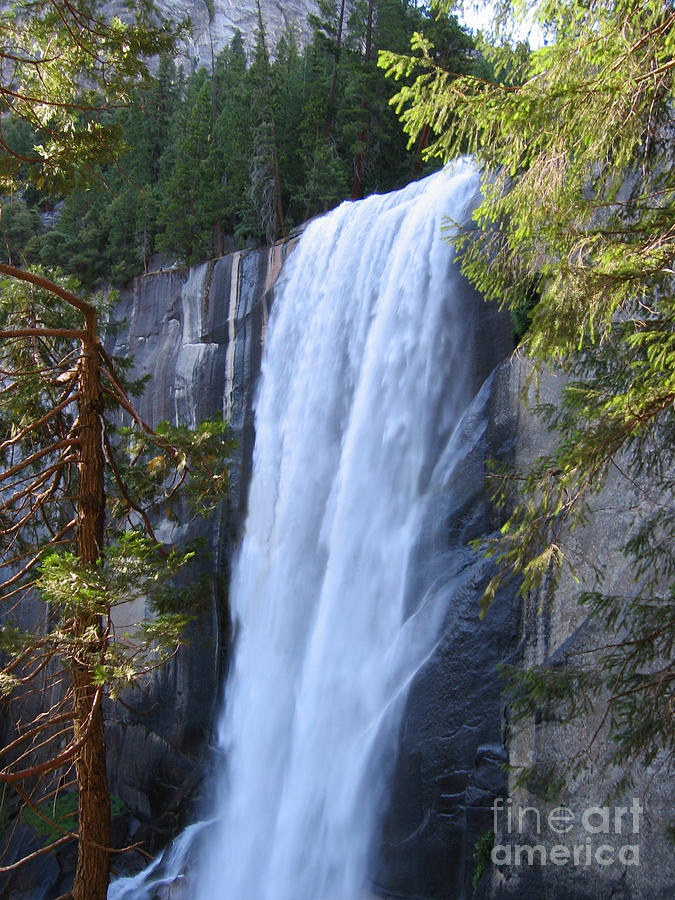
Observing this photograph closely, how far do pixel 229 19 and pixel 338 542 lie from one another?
47.6 meters

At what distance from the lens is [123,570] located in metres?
5.05

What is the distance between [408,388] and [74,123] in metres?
6.65

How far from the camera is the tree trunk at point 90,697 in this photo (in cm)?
500

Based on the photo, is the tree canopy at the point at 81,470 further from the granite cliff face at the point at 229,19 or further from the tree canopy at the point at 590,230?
the granite cliff face at the point at 229,19

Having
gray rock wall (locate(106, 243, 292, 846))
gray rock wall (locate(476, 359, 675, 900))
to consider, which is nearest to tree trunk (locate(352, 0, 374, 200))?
gray rock wall (locate(106, 243, 292, 846))

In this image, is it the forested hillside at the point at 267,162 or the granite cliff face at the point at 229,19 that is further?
the granite cliff face at the point at 229,19

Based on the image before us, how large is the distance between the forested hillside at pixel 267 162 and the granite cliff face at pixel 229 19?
27.3m

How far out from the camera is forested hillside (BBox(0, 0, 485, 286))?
19.4 m

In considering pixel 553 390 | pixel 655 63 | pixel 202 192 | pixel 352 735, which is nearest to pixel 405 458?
pixel 553 390

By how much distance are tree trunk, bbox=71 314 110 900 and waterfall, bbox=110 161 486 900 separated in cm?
414

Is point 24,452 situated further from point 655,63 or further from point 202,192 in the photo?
point 202,192

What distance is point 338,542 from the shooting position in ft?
38.2

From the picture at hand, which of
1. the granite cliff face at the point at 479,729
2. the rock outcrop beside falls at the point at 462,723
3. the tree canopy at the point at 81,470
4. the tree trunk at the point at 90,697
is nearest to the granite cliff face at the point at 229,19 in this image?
the rock outcrop beside falls at the point at 462,723

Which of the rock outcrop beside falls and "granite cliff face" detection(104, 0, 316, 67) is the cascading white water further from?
"granite cliff face" detection(104, 0, 316, 67)
